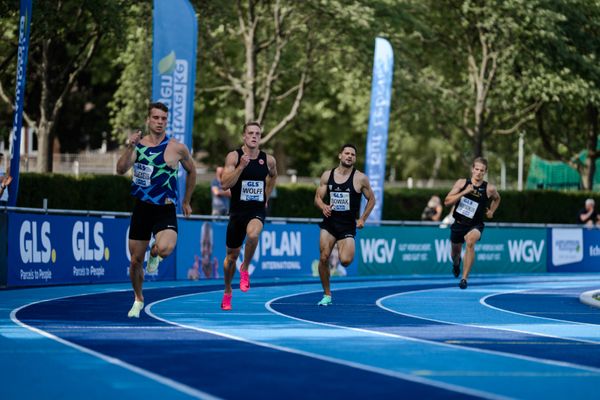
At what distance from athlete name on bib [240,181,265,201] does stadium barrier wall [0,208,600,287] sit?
233 inches

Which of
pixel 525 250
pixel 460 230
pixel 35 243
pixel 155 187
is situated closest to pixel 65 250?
pixel 35 243

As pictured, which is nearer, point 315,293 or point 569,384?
point 569,384

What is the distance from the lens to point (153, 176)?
44.9 ft

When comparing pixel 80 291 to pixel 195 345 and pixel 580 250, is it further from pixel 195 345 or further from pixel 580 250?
pixel 580 250

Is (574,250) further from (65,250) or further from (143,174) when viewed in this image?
(143,174)

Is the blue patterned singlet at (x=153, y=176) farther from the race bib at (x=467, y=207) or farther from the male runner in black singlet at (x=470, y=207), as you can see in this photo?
the race bib at (x=467, y=207)

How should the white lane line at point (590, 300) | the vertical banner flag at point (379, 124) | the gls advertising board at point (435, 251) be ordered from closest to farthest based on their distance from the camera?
1. the white lane line at point (590, 300)
2. the gls advertising board at point (435, 251)
3. the vertical banner flag at point (379, 124)

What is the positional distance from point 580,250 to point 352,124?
28.2 m

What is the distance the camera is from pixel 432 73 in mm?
52500

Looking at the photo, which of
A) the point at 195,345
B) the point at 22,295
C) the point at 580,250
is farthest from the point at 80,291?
the point at 580,250

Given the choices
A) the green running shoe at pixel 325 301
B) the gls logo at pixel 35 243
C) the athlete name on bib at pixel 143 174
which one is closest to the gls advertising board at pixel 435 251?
the gls logo at pixel 35 243

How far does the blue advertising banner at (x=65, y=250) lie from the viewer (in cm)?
2071

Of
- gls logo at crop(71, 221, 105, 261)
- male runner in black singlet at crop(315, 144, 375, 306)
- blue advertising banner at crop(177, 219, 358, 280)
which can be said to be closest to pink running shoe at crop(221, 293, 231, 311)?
male runner in black singlet at crop(315, 144, 375, 306)

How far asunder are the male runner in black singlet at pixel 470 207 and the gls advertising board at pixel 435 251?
8.29 meters
